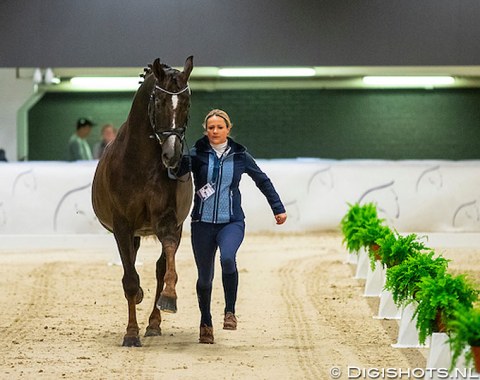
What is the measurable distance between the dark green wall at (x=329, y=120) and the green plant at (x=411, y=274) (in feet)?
49.3

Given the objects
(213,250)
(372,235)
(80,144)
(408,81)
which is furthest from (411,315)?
(408,81)

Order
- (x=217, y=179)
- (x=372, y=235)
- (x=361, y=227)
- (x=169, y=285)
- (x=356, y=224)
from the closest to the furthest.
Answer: (x=169, y=285), (x=217, y=179), (x=372, y=235), (x=361, y=227), (x=356, y=224)

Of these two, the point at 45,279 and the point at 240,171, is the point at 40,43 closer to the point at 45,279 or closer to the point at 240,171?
the point at 45,279

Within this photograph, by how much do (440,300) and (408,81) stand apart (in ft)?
53.9

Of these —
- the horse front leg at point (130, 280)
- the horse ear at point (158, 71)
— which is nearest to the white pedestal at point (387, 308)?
the horse front leg at point (130, 280)

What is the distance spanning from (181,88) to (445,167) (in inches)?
403

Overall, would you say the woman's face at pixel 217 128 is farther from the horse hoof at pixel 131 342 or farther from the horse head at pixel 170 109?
the horse hoof at pixel 131 342

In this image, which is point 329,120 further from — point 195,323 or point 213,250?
point 213,250

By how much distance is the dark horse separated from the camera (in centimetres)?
733

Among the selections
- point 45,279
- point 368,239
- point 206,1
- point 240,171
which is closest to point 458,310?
point 240,171

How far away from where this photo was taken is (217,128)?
24.9 feet

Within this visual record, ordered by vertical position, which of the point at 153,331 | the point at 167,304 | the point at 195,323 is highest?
the point at 167,304

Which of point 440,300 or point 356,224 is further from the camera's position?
point 356,224

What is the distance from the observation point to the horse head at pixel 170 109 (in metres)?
7.23
